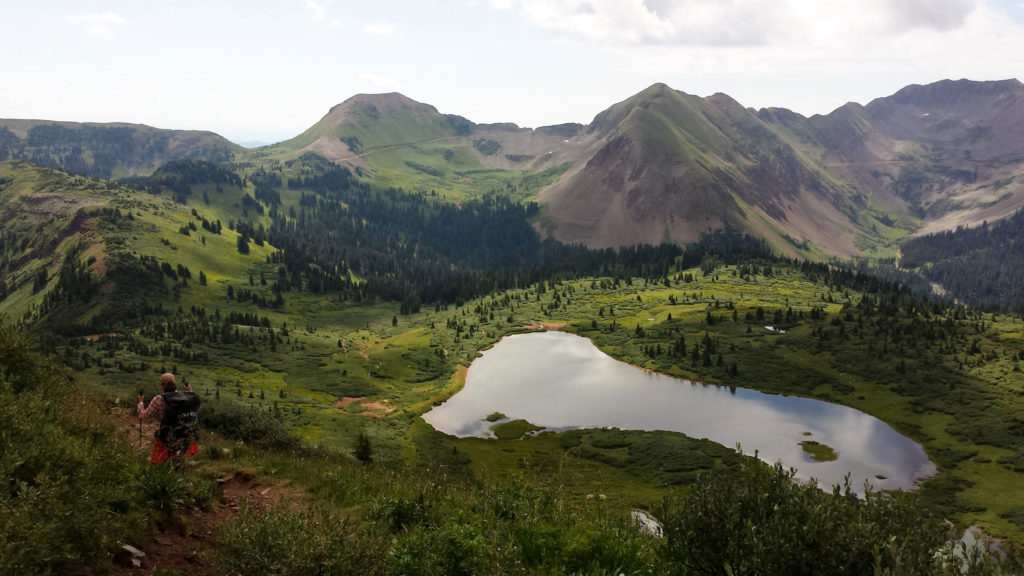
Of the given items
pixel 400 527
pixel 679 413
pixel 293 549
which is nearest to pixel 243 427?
pixel 400 527

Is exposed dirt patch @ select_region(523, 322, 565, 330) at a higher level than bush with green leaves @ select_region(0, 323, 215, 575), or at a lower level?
lower

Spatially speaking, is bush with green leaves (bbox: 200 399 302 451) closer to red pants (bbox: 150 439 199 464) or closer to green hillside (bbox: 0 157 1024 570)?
green hillside (bbox: 0 157 1024 570)

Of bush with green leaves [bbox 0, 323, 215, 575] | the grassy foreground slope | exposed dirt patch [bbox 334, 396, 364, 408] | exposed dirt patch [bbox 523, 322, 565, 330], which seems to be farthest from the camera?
exposed dirt patch [bbox 523, 322, 565, 330]

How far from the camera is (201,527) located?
16.5 metres

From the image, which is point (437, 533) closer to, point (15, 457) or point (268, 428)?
point (15, 457)

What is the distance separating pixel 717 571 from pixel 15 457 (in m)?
19.6

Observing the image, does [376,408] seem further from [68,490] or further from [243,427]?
[68,490]

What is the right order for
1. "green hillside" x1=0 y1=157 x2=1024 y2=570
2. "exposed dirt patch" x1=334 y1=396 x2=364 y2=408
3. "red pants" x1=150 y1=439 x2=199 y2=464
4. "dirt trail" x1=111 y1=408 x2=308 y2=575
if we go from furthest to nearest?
"exposed dirt patch" x1=334 y1=396 x2=364 y2=408 → "green hillside" x1=0 y1=157 x2=1024 y2=570 → "red pants" x1=150 y1=439 x2=199 y2=464 → "dirt trail" x1=111 y1=408 x2=308 y2=575

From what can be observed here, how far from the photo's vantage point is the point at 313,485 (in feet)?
71.2

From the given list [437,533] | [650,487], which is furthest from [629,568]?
[650,487]

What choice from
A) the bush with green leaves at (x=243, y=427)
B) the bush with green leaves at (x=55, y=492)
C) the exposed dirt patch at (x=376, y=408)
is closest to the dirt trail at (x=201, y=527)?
the bush with green leaves at (x=55, y=492)

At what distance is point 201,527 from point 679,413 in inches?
4295

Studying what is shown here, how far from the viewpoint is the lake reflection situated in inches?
3504

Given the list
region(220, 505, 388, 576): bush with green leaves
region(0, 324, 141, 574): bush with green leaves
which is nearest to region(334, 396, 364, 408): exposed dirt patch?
region(0, 324, 141, 574): bush with green leaves
